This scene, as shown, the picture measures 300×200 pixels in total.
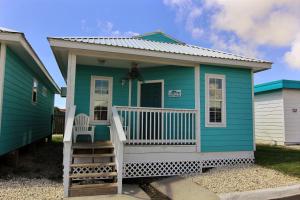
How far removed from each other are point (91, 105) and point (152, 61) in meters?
2.50

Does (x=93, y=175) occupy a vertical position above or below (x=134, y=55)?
below

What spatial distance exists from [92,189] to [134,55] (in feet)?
11.9

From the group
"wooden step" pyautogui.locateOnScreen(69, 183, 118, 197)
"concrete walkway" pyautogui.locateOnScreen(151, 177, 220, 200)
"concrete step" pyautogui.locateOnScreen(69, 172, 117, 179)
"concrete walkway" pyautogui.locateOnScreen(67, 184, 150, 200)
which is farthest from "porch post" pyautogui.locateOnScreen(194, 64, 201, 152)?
"wooden step" pyautogui.locateOnScreen(69, 183, 118, 197)

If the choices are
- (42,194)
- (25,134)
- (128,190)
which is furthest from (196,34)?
(42,194)

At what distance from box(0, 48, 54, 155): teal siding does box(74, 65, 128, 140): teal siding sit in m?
1.78

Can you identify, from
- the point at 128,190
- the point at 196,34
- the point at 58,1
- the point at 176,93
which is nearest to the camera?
the point at 128,190

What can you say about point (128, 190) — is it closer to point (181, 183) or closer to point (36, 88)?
point (181, 183)

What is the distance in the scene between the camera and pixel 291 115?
12.2m

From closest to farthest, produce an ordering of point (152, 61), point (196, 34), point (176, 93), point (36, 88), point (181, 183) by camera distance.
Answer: point (181, 183)
point (152, 61)
point (176, 93)
point (36, 88)
point (196, 34)

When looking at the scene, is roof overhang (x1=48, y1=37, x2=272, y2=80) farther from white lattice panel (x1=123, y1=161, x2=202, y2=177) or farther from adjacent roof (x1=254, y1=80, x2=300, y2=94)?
adjacent roof (x1=254, y1=80, x2=300, y2=94)

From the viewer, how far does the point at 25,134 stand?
365 inches

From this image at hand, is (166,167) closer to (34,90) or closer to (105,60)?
(105,60)

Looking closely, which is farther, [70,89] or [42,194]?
[70,89]

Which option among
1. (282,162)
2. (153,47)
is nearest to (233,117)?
(282,162)
